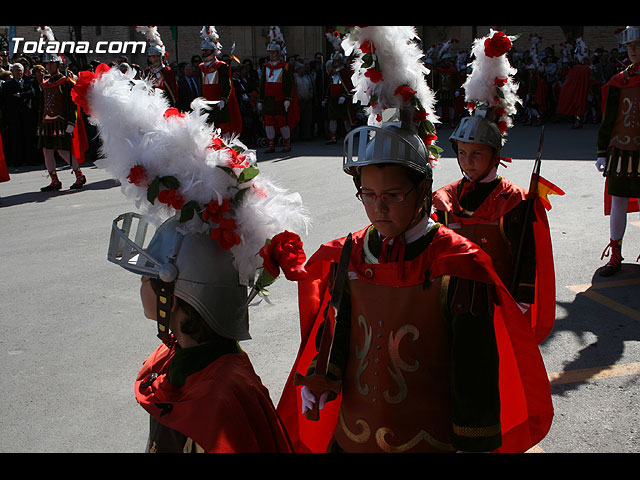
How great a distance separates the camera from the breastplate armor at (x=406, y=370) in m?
2.13

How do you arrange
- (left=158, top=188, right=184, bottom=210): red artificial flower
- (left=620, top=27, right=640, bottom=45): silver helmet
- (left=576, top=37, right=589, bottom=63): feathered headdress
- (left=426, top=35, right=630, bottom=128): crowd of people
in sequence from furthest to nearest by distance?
(left=576, top=37, right=589, bottom=63): feathered headdress
(left=426, top=35, right=630, bottom=128): crowd of people
(left=620, top=27, right=640, bottom=45): silver helmet
(left=158, top=188, right=184, bottom=210): red artificial flower

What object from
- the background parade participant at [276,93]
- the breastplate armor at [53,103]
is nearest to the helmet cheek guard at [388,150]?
the breastplate armor at [53,103]

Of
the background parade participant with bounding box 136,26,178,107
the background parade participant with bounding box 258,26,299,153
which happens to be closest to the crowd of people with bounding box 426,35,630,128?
the background parade participant with bounding box 258,26,299,153

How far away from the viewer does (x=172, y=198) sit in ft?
7.45

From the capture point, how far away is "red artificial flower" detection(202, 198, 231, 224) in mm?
2242

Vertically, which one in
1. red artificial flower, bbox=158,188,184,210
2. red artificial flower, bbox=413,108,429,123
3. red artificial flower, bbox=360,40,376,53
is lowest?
red artificial flower, bbox=158,188,184,210

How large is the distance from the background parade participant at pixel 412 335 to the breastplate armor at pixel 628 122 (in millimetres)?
4431

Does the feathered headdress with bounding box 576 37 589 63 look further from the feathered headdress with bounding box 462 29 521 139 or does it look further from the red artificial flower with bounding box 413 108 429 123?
the red artificial flower with bounding box 413 108 429 123

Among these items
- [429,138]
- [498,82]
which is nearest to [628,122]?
[498,82]

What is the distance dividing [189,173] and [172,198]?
0.12m

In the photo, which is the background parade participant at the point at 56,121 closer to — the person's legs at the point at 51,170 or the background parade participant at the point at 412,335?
the person's legs at the point at 51,170

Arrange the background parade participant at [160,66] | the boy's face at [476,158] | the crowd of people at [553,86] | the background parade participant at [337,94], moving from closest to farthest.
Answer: the boy's face at [476,158]
the background parade participant at [160,66]
the background parade participant at [337,94]
the crowd of people at [553,86]

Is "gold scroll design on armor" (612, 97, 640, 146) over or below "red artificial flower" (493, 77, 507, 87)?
below

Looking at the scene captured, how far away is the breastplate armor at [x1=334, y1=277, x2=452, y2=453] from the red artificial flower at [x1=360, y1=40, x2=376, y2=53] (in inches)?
41.1
